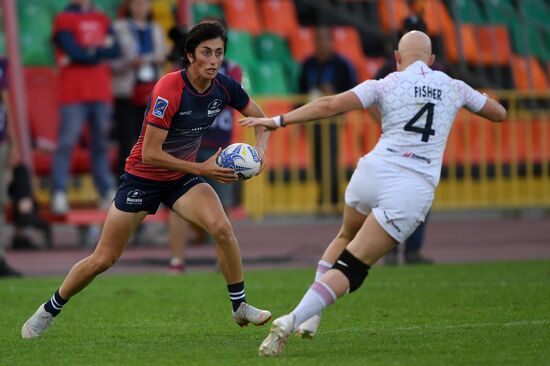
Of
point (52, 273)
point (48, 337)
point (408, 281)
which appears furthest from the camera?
point (52, 273)

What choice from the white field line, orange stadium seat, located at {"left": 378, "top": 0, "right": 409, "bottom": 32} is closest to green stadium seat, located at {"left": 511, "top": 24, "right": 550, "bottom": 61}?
orange stadium seat, located at {"left": 378, "top": 0, "right": 409, "bottom": 32}

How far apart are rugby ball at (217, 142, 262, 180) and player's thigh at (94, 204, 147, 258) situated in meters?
0.82

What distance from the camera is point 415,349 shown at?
8898 mm

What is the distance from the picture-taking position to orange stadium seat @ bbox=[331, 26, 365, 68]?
2386 cm

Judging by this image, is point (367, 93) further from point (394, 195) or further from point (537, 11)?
point (537, 11)

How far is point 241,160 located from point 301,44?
48.5 feet

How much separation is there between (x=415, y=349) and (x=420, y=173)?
1140 mm

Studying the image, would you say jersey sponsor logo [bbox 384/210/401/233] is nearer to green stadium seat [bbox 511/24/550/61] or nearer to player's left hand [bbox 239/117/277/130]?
player's left hand [bbox 239/117/277/130]

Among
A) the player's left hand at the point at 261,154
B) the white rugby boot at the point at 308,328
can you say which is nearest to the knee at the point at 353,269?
the white rugby boot at the point at 308,328

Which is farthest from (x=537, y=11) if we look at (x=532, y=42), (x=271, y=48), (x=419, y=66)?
→ (x=419, y=66)

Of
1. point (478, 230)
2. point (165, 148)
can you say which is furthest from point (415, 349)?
point (478, 230)

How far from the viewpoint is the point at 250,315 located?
32.5 feet

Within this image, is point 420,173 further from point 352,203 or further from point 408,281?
point 408,281

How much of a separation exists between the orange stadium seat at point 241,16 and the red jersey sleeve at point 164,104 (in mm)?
14358
